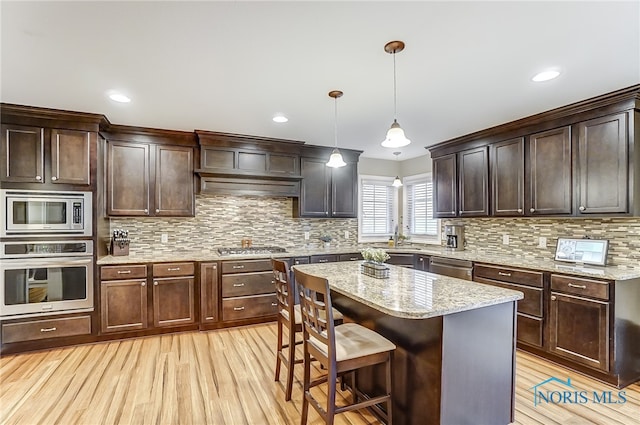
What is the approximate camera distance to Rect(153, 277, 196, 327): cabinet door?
12.3 feet

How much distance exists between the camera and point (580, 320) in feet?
9.29

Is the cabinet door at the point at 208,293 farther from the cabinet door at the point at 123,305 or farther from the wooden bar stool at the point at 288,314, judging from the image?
the wooden bar stool at the point at 288,314

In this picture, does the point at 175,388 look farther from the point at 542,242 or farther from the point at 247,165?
the point at 542,242

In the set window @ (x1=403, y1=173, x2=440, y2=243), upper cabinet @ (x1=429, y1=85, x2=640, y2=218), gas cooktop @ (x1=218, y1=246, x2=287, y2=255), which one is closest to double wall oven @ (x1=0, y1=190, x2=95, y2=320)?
gas cooktop @ (x1=218, y1=246, x2=287, y2=255)

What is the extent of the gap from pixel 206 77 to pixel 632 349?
4.18 metres

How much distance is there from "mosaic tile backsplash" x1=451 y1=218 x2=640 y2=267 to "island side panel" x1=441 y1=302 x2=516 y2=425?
1946 mm

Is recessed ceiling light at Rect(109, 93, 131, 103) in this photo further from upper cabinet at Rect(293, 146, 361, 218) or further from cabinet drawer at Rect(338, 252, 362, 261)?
cabinet drawer at Rect(338, 252, 362, 261)

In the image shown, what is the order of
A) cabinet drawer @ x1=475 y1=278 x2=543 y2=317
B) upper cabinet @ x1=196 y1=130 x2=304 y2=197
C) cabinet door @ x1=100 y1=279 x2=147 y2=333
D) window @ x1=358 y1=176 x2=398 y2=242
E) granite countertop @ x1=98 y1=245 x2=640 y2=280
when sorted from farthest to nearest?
1. window @ x1=358 y1=176 x2=398 y2=242
2. upper cabinet @ x1=196 y1=130 x2=304 y2=197
3. cabinet door @ x1=100 y1=279 x2=147 y2=333
4. cabinet drawer @ x1=475 y1=278 x2=543 y2=317
5. granite countertop @ x1=98 y1=245 x2=640 y2=280

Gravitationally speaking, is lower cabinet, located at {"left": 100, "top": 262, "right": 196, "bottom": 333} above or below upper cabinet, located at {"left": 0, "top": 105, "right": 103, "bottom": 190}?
below

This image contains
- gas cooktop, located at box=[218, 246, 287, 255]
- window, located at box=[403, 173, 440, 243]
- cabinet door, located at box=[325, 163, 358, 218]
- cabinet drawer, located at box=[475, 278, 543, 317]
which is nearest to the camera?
cabinet drawer, located at box=[475, 278, 543, 317]

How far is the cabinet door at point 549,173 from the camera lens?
3232 mm

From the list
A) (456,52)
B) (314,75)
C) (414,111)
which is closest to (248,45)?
(314,75)

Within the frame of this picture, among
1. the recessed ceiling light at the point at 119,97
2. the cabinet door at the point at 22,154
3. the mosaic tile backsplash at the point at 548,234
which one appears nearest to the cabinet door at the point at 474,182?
the mosaic tile backsplash at the point at 548,234

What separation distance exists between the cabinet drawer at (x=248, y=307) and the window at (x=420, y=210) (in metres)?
2.78
